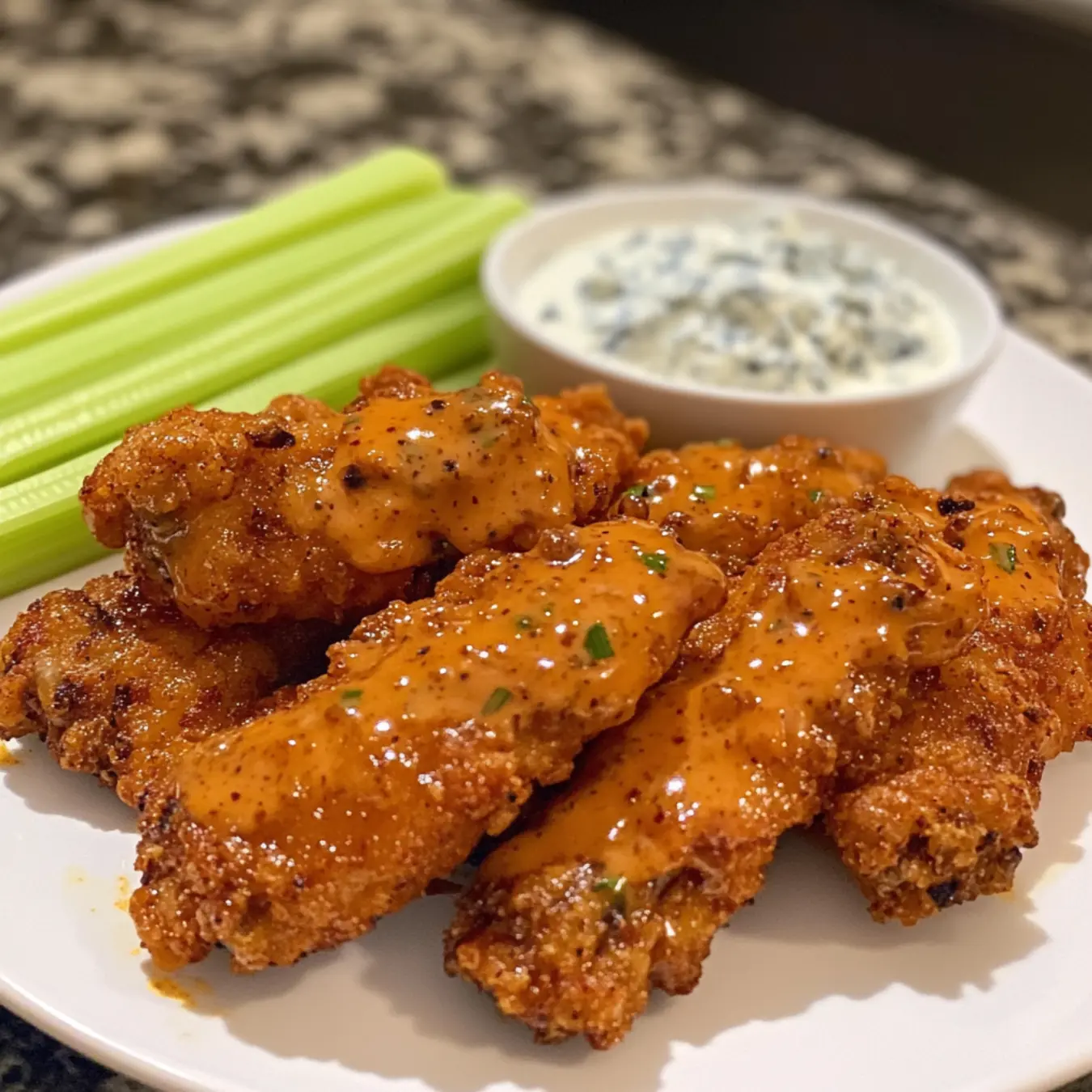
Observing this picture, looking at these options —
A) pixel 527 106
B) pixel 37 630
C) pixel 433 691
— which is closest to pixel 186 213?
pixel 527 106

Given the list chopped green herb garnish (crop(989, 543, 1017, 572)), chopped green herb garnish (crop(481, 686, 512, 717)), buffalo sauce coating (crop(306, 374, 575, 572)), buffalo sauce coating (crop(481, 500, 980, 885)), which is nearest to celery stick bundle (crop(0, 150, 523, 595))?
buffalo sauce coating (crop(306, 374, 575, 572))

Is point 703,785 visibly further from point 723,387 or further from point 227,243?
point 227,243

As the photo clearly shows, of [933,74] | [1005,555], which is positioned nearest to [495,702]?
[1005,555]

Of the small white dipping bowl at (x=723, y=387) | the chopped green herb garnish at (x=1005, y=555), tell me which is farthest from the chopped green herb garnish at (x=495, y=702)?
the small white dipping bowl at (x=723, y=387)

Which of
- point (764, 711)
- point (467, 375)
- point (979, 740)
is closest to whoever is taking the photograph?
point (764, 711)

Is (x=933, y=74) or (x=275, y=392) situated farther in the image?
(x=933, y=74)

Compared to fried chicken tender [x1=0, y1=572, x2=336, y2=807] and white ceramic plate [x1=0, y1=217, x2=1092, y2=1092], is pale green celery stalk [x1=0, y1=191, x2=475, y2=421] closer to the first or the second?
fried chicken tender [x1=0, y1=572, x2=336, y2=807]
